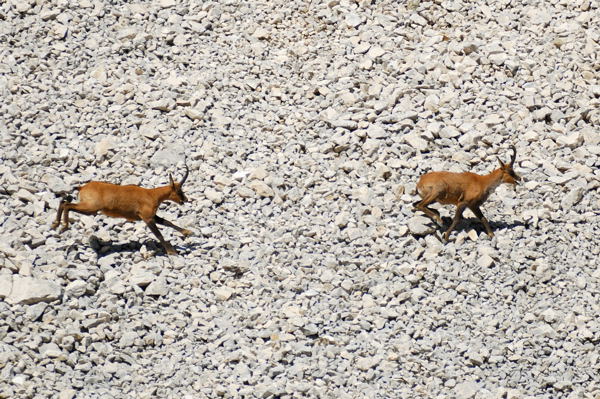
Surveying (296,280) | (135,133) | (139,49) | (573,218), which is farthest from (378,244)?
(139,49)

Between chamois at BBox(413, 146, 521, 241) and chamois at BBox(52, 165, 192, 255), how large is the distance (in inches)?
128

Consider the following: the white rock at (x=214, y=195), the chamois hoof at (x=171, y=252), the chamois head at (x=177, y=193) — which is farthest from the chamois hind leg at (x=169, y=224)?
the white rock at (x=214, y=195)

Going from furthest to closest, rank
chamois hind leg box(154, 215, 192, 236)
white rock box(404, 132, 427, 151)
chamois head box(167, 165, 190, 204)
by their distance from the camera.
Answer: white rock box(404, 132, 427, 151)
chamois head box(167, 165, 190, 204)
chamois hind leg box(154, 215, 192, 236)

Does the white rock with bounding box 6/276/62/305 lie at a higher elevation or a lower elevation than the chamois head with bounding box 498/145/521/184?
lower

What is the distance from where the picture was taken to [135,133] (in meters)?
16.4

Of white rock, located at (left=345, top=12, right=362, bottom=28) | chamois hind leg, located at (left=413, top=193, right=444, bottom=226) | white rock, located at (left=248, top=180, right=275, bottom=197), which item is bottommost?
white rock, located at (left=248, top=180, right=275, bottom=197)

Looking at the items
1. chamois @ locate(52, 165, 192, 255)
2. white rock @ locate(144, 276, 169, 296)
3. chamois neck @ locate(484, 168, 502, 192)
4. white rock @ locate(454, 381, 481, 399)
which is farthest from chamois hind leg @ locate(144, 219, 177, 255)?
chamois neck @ locate(484, 168, 502, 192)

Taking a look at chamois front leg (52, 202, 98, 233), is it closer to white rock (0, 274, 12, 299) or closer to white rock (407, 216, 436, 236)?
white rock (0, 274, 12, 299)

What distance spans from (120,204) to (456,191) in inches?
177

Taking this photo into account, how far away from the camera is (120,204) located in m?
14.4

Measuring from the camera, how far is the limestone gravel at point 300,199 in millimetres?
13031

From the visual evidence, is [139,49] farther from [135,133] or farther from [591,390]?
[591,390]

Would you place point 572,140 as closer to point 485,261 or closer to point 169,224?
point 485,261

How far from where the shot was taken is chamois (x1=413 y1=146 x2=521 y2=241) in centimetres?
1505
